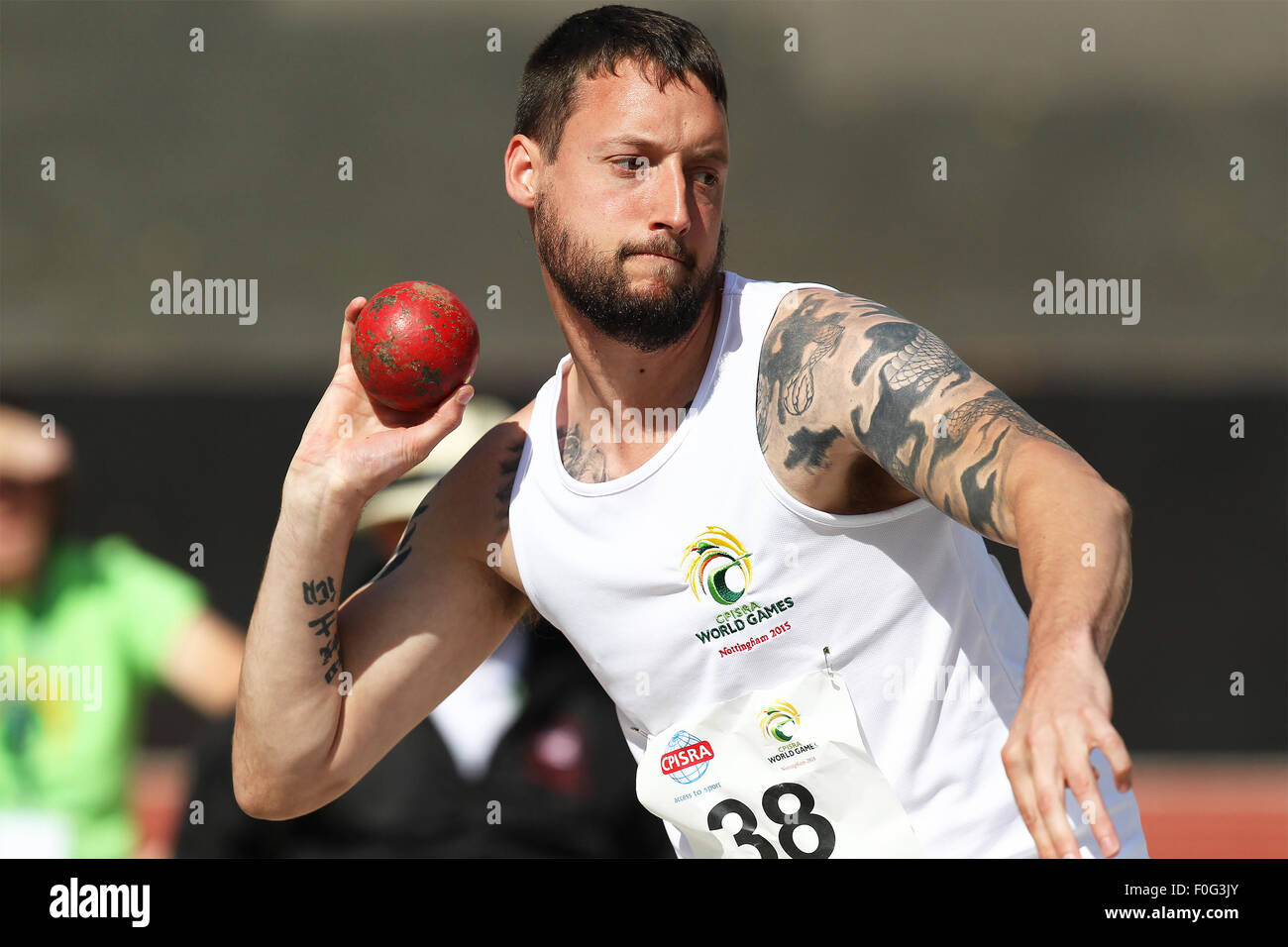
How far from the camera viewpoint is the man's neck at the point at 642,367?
2.99 metres

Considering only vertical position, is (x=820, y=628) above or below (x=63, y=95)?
below

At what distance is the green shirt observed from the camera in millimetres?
4836

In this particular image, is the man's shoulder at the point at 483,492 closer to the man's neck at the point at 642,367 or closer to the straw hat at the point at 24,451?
the man's neck at the point at 642,367

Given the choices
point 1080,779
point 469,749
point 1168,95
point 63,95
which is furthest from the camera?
point 1168,95

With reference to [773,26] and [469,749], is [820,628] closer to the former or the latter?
[469,749]

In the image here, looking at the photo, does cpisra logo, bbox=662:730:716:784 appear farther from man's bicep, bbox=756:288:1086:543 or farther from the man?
man's bicep, bbox=756:288:1086:543

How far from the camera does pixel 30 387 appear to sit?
9.62m

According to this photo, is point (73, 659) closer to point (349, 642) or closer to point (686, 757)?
point (349, 642)

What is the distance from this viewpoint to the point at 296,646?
2.94 meters

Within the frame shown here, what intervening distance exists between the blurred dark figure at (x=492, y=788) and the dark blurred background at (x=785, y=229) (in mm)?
5176

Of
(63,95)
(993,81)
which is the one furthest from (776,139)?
(63,95)

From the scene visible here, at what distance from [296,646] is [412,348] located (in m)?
0.68

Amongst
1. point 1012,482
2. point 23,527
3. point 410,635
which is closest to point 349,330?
point 410,635

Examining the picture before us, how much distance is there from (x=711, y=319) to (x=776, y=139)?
7920 millimetres
